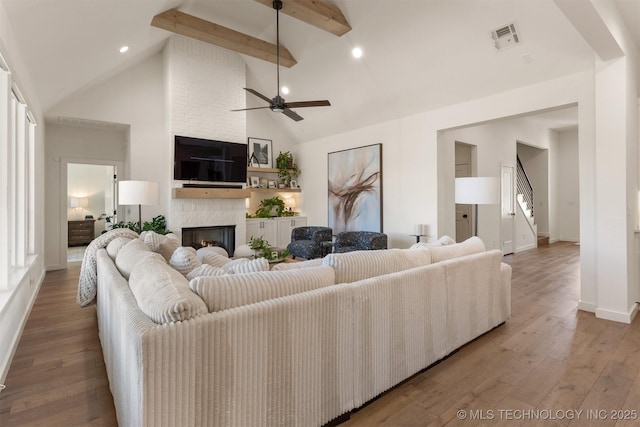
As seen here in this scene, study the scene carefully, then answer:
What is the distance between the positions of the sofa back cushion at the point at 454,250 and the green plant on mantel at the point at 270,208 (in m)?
5.07

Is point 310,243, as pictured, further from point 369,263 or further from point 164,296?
point 164,296

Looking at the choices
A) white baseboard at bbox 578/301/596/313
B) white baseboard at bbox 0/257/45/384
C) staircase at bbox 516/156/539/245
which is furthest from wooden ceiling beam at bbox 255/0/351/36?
staircase at bbox 516/156/539/245

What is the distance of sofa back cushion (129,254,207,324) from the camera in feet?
4.35

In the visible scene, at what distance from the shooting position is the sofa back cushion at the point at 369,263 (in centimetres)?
203

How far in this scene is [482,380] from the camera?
7.18ft

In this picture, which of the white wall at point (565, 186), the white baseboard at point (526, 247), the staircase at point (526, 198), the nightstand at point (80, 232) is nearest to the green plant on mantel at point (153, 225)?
the nightstand at point (80, 232)

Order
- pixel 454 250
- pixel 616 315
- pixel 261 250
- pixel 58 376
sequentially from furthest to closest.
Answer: pixel 261 250 → pixel 616 315 → pixel 454 250 → pixel 58 376

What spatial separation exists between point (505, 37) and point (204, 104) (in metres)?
4.78

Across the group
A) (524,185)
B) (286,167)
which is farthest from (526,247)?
(286,167)

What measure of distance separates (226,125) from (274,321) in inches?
213

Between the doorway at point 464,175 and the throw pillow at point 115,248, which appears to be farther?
the doorway at point 464,175

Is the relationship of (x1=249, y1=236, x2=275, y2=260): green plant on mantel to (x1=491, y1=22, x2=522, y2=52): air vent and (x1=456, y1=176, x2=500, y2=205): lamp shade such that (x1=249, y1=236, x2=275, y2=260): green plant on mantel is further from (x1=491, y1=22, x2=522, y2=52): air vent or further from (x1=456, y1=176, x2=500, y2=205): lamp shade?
(x1=491, y1=22, x2=522, y2=52): air vent

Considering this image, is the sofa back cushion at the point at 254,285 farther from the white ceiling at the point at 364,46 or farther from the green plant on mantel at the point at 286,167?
the green plant on mantel at the point at 286,167

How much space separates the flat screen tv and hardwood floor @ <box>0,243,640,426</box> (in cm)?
297
